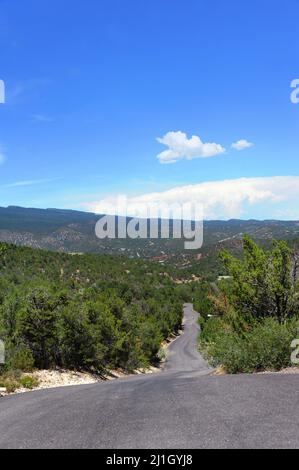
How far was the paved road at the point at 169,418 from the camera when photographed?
6117 millimetres

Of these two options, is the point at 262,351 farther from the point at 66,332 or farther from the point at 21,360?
the point at 66,332

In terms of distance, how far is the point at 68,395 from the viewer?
38.2 ft

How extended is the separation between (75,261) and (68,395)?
326 ft

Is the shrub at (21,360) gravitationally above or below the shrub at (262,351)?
below

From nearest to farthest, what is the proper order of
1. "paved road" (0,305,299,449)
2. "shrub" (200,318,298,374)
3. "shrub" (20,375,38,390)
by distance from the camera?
"paved road" (0,305,299,449)
"shrub" (200,318,298,374)
"shrub" (20,375,38,390)

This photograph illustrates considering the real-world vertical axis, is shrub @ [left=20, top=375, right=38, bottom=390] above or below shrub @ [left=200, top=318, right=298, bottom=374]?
below

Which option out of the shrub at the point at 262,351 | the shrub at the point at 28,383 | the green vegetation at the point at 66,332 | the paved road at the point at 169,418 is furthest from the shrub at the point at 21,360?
the shrub at the point at 262,351

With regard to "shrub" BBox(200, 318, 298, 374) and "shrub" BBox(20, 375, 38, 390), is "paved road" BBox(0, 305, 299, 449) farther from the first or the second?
"shrub" BBox(20, 375, 38, 390)

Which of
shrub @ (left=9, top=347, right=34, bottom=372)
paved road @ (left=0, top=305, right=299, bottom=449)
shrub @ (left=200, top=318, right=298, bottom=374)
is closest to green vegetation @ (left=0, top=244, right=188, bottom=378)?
shrub @ (left=9, top=347, right=34, bottom=372)

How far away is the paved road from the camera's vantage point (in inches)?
241

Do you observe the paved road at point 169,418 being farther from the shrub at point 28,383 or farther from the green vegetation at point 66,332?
the green vegetation at point 66,332
